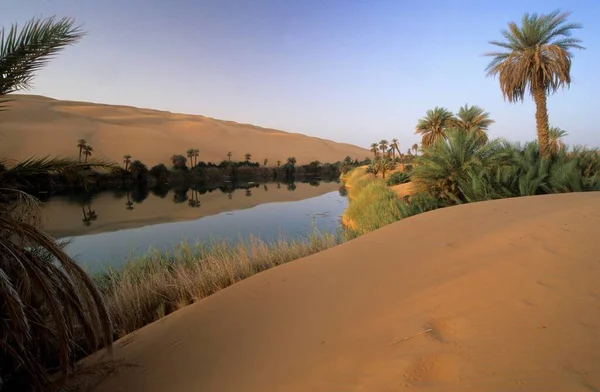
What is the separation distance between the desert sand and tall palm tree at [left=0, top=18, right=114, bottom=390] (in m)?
0.78

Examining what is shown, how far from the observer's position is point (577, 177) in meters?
10.6

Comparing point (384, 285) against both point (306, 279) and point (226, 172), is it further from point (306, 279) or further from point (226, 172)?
point (226, 172)

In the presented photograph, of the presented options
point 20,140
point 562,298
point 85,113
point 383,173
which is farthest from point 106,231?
point 85,113

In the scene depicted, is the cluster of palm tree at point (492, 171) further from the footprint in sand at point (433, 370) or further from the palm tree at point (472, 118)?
the palm tree at point (472, 118)

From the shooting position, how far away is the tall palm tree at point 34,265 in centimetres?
282

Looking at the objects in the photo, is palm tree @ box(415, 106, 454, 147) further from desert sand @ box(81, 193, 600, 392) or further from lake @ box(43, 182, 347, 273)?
desert sand @ box(81, 193, 600, 392)

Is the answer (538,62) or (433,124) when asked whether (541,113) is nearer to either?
(538,62)

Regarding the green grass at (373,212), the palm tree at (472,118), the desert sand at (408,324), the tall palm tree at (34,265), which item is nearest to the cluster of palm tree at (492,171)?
the green grass at (373,212)

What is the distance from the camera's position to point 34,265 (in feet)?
9.16

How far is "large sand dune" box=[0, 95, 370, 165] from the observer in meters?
76.5

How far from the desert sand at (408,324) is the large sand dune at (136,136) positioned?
58.4 meters

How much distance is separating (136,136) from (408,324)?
351 feet

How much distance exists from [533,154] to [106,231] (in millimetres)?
20426

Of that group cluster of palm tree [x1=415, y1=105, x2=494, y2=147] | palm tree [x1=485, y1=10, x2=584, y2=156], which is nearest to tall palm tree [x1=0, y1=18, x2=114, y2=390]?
palm tree [x1=485, y1=10, x2=584, y2=156]
